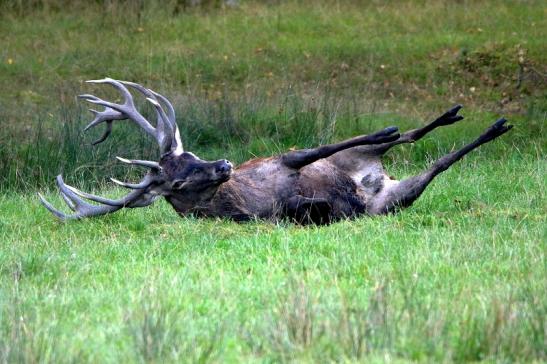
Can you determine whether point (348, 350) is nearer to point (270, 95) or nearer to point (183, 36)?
point (270, 95)

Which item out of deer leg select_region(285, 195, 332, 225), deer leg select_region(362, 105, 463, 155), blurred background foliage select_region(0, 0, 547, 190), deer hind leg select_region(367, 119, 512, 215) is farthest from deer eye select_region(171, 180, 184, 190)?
blurred background foliage select_region(0, 0, 547, 190)

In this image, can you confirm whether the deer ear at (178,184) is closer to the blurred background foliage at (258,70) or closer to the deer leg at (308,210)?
the deer leg at (308,210)

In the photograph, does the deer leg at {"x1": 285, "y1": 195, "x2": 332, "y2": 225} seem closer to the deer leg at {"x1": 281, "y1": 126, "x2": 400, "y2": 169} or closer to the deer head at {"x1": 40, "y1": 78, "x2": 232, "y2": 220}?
the deer leg at {"x1": 281, "y1": 126, "x2": 400, "y2": 169}

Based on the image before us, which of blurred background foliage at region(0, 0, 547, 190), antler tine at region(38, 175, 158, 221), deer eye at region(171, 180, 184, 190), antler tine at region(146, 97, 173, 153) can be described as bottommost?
blurred background foliage at region(0, 0, 547, 190)

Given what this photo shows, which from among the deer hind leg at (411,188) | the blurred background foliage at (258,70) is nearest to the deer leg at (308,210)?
the deer hind leg at (411,188)

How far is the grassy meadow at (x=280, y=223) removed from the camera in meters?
5.33

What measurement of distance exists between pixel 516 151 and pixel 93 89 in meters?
7.44

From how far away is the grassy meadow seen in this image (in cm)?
533

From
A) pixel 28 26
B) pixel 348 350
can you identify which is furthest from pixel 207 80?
pixel 348 350

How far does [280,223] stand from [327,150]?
2.67ft

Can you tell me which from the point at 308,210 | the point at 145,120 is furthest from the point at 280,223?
the point at 145,120

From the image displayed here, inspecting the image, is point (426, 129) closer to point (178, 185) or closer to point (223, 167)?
point (223, 167)

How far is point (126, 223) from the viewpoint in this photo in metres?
9.08

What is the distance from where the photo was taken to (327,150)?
9305 millimetres
